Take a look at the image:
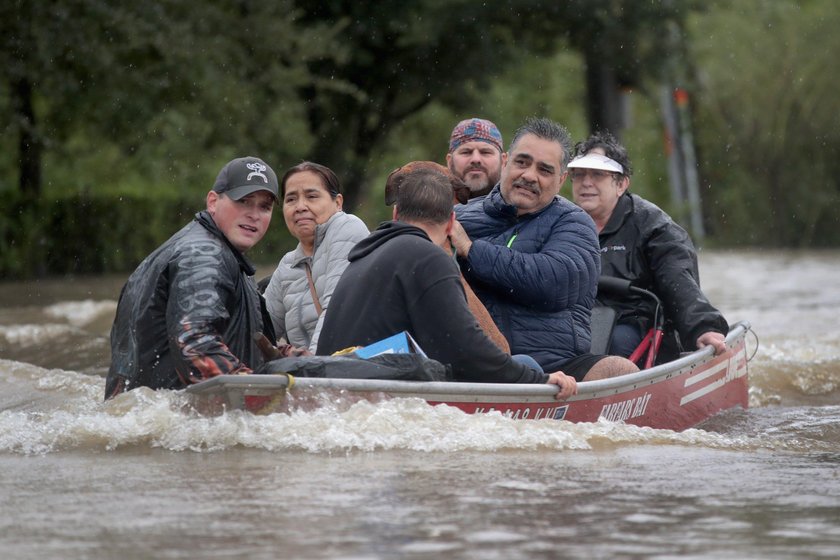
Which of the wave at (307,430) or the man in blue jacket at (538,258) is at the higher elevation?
the man in blue jacket at (538,258)

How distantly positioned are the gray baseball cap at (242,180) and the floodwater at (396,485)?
1009mm

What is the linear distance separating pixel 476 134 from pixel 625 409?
218 cm

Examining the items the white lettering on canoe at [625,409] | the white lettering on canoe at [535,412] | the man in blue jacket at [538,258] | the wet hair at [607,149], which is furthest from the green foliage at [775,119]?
the white lettering on canoe at [535,412]

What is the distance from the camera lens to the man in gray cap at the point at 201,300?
6270 millimetres

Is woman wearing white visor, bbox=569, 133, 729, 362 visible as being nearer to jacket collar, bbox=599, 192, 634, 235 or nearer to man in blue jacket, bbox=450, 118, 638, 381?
jacket collar, bbox=599, 192, 634, 235

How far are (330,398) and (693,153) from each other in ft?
121

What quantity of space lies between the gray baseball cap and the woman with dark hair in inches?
35.5

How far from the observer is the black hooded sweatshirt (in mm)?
6359

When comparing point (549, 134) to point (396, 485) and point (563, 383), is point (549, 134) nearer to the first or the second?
point (563, 383)

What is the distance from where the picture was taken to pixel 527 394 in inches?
263

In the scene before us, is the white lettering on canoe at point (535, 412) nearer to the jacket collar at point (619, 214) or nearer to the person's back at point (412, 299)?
the person's back at point (412, 299)

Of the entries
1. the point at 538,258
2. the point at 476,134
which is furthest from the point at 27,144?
the point at 538,258

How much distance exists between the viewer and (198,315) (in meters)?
6.23

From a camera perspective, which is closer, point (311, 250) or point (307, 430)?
point (307, 430)
